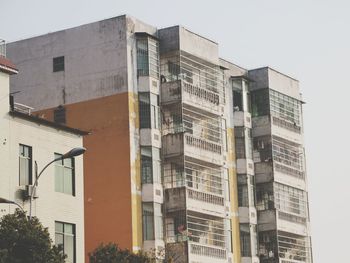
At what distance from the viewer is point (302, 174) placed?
241 ft

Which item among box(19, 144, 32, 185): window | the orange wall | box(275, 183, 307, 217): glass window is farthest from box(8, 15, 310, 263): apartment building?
box(19, 144, 32, 185): window

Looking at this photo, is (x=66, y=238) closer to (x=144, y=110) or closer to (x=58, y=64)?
(x=144, y=110)

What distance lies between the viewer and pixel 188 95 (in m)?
61.6

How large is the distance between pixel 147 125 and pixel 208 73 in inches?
309

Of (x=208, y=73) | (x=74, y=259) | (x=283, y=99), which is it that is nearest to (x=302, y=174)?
(x=283, y=99)

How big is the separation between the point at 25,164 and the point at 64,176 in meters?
2.64

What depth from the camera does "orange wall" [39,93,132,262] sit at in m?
Result: 58.2

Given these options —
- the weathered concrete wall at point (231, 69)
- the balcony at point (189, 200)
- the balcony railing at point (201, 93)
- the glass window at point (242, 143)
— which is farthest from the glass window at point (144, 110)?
the glass window at point (242, 143)

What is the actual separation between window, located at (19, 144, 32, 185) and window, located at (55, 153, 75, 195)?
1708 millimetres

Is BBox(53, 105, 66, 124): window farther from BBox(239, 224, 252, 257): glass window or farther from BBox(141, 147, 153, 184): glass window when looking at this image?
BBox(239, 224, 252, 257): glass window

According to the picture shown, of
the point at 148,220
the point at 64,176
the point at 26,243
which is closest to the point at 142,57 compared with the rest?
the point at 148,220

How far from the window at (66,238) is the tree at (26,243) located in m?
10.6

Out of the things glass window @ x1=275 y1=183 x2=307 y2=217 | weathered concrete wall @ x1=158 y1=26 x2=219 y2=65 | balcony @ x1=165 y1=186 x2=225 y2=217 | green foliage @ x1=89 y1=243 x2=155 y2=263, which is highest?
weathered concrete wall @ x1=158 y1=26 x2=219 y2=65

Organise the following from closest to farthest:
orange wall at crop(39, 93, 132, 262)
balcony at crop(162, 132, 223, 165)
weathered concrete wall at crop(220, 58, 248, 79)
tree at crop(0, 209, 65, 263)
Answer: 1. tree at crop(0, 209, 65, 263)
2. orange wall at crop(39, 93, 132, 262)
3. balcony at crop(162, 132, 223, 165)
4. weathered concrete wall at crop(220, 58, 248, 79)
